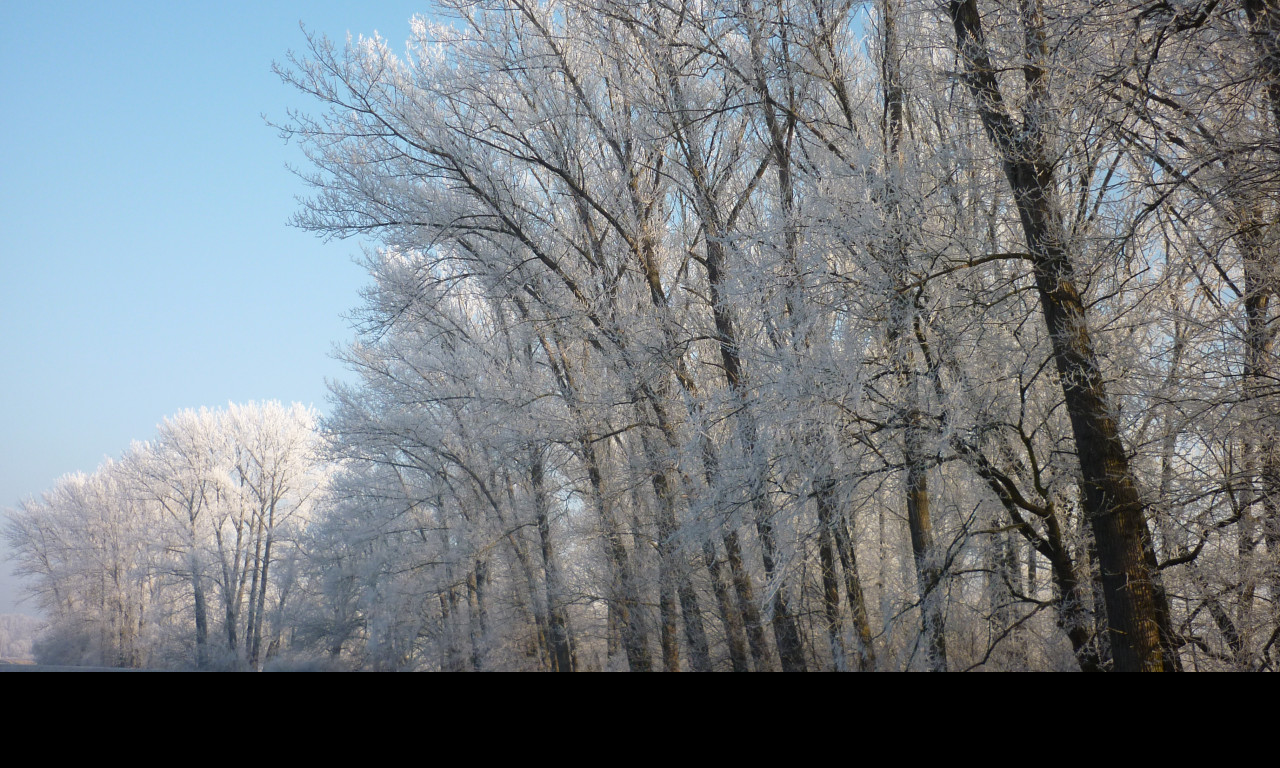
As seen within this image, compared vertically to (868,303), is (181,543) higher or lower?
higher

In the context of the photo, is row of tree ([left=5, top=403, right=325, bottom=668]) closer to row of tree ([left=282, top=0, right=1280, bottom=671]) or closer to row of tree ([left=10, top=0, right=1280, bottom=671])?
row of tree ([left=10, top=0, right=1280, bottom=671])

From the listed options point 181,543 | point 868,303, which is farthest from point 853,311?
point 181,543

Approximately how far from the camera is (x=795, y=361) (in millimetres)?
6891

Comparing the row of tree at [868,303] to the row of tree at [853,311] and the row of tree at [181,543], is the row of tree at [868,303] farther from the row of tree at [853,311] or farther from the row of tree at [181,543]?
the row of tree at [181,543]

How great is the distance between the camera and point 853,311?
6.66 m

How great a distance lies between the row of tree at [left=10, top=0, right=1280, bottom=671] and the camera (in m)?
5.51

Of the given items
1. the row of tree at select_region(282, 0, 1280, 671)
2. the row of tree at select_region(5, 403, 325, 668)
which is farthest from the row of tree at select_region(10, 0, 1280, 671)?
the row of tree at select_region(5, 403, 325, 668)

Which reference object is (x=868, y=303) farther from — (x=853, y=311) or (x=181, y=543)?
(x=181, y=543)

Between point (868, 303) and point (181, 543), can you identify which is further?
point (181, 543)

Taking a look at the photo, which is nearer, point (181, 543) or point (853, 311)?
point (853, 311)

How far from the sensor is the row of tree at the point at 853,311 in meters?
5.51
